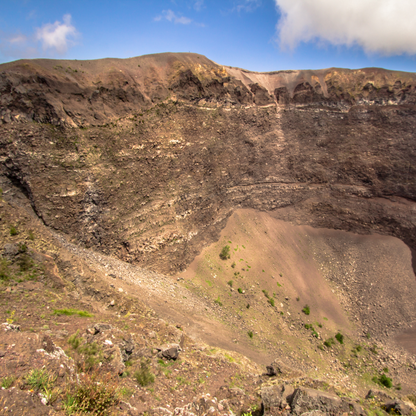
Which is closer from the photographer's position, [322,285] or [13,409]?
[13,409]

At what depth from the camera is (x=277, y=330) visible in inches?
898

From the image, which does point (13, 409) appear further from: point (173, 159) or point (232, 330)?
point (173, 159)

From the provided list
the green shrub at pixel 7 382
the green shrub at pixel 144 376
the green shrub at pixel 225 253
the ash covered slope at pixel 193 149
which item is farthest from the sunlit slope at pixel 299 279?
the green shrub at pixel 7 382

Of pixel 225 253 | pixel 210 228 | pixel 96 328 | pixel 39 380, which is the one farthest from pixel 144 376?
pixel 210 228

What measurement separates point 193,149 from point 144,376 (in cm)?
2494

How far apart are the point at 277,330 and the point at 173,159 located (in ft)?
69.2

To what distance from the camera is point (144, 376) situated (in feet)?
30.3

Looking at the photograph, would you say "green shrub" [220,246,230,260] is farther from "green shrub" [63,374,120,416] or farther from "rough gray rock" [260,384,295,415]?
"green shrub" [63,374,120,416]

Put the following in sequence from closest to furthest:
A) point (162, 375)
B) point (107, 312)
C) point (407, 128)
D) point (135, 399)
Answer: point (135, 399) → point (162, 375) → point (107, 312) → point (407, 128)

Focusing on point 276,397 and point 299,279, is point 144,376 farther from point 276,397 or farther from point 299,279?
point 299,279

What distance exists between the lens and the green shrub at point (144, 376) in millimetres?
9031

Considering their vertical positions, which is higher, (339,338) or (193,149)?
(193,149)

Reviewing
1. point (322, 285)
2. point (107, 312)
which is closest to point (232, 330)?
point (107, 312)

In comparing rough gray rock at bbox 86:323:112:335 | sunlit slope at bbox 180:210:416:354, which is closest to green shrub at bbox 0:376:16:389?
rough gray rock at bbox 86:323:112:335
